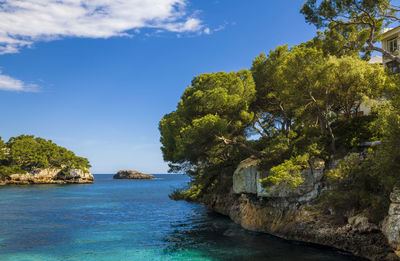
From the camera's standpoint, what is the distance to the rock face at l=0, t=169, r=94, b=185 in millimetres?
88250

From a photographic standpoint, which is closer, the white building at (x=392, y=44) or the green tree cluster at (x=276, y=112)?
the green tree cluster at (x=276, y=112)

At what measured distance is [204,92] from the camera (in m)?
27.5

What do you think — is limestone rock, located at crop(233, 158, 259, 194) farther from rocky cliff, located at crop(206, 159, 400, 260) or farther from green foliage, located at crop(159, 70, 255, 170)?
green foliage, located at crop(159, 70, 255, 170)

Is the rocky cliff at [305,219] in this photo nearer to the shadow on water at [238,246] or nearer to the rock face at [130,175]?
the shadow on water at [238,246]

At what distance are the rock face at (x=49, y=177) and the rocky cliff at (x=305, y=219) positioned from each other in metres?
85.9

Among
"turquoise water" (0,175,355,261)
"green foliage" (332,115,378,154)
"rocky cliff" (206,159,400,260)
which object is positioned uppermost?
"green foliage" (332,115,378,154)

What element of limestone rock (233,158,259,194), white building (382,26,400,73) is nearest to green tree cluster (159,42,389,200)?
limestone rock (233,158,259,194)

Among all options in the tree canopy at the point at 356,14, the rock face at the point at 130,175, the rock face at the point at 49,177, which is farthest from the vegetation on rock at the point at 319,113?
the rock face at the point at 130,175

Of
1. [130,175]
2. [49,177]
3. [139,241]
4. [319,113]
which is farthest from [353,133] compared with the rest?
[130,175]

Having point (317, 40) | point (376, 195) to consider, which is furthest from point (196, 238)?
point (317, 40)

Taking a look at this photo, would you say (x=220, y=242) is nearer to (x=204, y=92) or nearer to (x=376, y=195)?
(x=376, y=195)

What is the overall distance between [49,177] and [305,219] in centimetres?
9991

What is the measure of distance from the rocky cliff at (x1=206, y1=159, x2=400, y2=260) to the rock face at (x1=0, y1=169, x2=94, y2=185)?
8592 centimetres

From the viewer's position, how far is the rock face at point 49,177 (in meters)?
88.2
